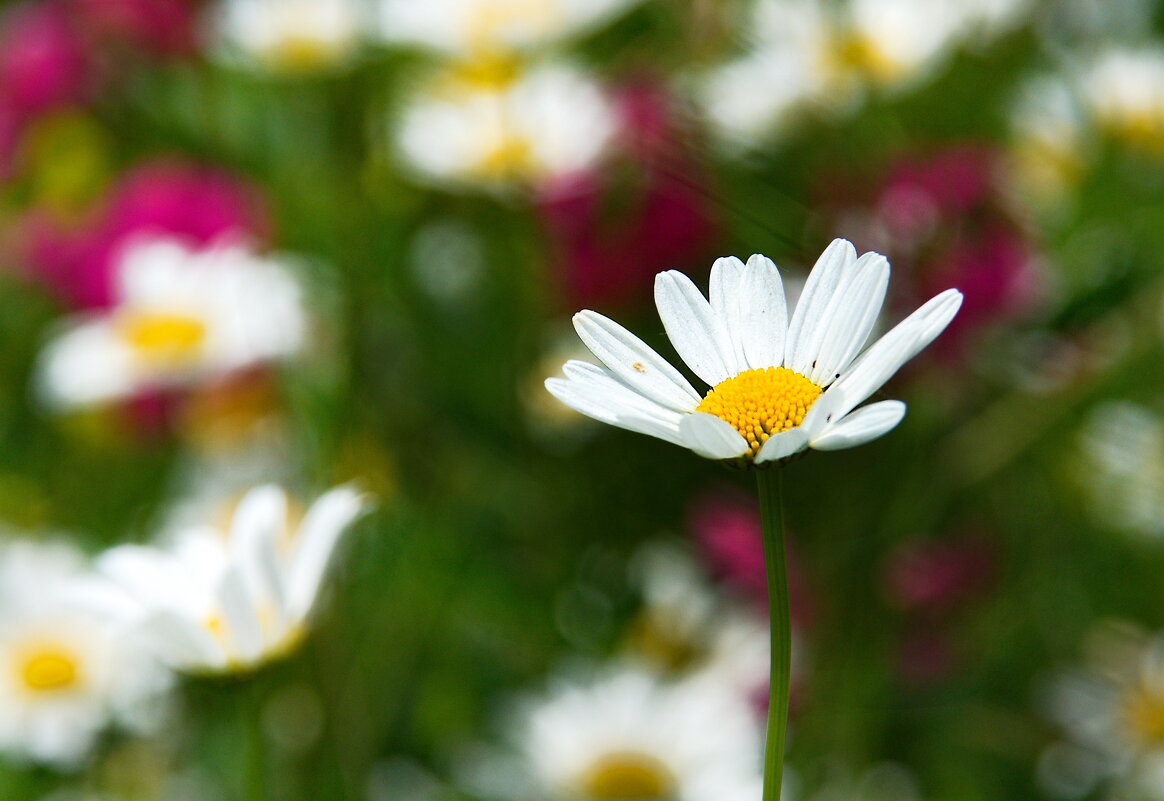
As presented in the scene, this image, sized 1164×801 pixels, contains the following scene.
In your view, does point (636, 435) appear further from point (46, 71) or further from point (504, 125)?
point (46, 71)

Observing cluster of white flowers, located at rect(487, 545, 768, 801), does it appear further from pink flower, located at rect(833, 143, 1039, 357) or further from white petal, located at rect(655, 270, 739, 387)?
white petal, located at rect(655, 270, 739, 387)

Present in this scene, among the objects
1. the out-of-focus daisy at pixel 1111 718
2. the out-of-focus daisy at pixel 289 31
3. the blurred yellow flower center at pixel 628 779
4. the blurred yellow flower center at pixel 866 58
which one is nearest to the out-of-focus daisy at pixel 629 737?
the blurred yellow flower center at pixel 628 779

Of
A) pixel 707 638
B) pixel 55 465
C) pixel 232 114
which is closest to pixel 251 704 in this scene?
pixel 707 638

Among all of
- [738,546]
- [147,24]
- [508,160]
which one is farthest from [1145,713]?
[147,24]

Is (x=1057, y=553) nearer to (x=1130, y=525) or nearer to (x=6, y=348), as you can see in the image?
(x=1130, y=525)

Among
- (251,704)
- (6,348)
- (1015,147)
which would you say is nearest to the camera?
(251,704)

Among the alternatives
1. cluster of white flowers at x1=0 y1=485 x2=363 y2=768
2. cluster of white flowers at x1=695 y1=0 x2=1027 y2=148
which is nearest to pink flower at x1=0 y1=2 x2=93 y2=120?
cluster of white flowers at x1=695 y1=0 x2=1027 y2=148

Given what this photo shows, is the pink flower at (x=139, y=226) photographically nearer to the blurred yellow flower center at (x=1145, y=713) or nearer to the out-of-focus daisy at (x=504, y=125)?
Answer: the out-of-focus daisy at (x=504, y=125)
